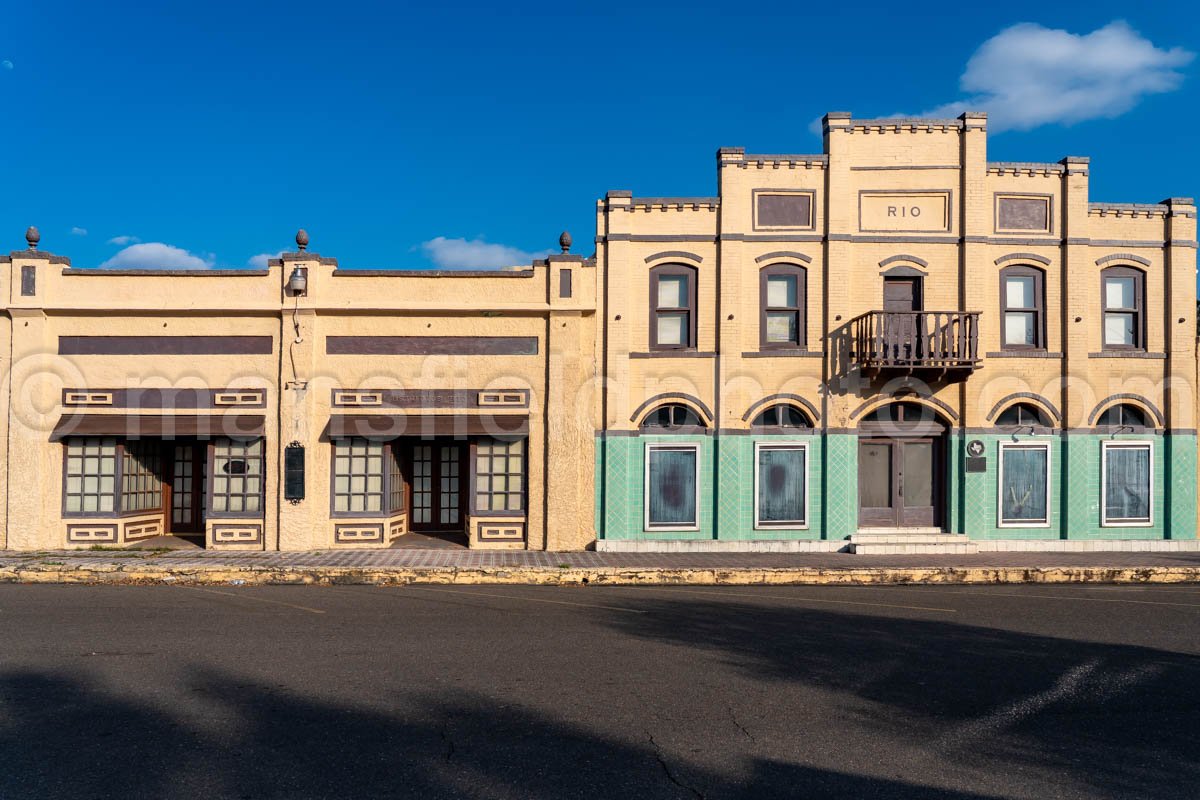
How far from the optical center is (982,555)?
1558 cm

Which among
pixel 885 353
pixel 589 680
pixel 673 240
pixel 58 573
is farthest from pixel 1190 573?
pixel 58 573

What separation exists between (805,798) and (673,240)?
1248 centimetres

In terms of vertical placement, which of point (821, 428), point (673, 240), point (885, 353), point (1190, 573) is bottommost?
point (1190, 573)

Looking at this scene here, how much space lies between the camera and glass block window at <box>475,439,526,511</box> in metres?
15.9

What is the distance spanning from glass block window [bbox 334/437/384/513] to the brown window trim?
18.3ft

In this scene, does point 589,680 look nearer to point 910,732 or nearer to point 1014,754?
point 910,732

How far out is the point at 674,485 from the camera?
1605cm

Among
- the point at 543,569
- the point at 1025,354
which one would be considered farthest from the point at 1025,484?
the point at 543,569

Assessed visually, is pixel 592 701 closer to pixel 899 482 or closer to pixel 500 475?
pixel 500 475

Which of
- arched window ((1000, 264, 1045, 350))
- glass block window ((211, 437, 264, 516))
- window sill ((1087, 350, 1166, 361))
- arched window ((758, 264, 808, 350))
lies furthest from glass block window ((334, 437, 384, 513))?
window sill ((1087, 350, 1166, 361))

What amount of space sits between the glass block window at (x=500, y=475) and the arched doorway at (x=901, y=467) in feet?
21.4

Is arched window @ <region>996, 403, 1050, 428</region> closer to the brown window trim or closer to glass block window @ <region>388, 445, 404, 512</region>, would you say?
the brown window trim

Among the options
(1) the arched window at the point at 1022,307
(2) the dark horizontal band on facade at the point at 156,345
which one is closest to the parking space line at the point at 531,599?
(2) the dark horizontal band on facade at the point at 156,345

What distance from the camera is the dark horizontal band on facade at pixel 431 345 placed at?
51.7 feet
